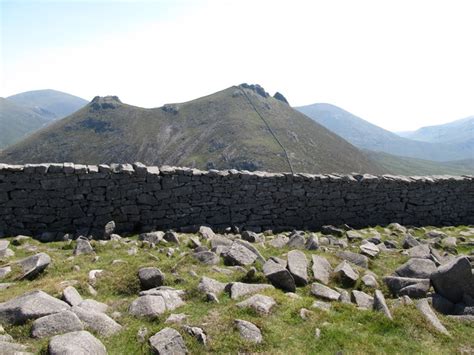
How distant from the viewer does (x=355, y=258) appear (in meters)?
11.4

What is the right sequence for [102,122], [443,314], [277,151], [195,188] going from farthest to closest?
1. [102,122]
2. [277,151]
3. [195,188]
4. [443,314]

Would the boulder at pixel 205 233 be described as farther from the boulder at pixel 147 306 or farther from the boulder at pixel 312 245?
the boulder at pixel 147 306

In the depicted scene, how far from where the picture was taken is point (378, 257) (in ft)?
39.8

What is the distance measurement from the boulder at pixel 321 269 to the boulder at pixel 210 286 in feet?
8.09

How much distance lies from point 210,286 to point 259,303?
4.19 ft

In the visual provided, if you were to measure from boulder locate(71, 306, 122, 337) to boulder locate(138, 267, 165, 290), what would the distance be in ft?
5.27

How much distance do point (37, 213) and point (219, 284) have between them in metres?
8.47

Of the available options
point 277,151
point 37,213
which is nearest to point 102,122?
point 277,151

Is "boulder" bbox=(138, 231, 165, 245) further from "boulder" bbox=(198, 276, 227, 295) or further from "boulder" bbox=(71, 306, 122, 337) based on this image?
"boulder" bbox=(71, 306, 122, 337)

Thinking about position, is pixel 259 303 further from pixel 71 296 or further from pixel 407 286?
pixel 407 286

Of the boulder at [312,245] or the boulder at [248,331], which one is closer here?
the boulder at [248,331]

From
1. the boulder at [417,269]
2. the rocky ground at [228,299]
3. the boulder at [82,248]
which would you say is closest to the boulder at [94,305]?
the rocky ground at [228,299]

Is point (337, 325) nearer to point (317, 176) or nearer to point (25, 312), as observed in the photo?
point (25, 312)

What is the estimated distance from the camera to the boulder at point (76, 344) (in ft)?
18.7
